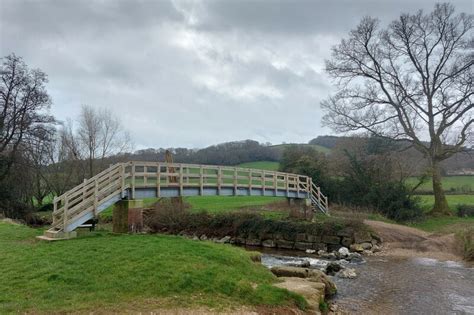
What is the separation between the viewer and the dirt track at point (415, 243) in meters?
18.5

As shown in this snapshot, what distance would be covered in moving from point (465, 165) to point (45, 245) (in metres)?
45.6

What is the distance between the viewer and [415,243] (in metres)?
20.4

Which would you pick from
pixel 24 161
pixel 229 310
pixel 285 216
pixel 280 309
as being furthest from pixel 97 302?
pixel 24 161

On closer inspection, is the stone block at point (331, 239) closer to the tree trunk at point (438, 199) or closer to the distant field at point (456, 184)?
the tree trunk at point (438, 199)

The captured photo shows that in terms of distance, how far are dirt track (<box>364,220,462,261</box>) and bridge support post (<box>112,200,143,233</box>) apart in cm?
1189

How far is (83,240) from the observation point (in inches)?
452

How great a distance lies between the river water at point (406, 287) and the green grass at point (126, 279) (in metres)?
3.00

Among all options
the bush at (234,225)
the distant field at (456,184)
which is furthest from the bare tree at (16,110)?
the distant field at (456,184)

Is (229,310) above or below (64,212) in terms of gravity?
below

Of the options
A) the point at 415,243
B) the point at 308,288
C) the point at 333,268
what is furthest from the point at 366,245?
the point at 308,288

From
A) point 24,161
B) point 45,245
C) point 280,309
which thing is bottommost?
point 280,309

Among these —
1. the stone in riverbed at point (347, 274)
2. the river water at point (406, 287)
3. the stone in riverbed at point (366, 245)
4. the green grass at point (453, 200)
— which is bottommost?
the river water at point (406, 287)

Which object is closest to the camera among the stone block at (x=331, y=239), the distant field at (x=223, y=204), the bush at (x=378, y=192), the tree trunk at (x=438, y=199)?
the stone block at (x=331, y=239)

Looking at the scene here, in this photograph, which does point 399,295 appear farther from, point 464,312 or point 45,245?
point 45,245
